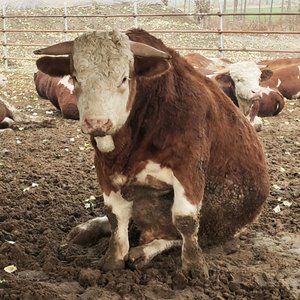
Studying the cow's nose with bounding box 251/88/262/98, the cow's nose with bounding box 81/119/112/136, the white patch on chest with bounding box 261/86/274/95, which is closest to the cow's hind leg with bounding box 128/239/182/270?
the cow's nose with bounding box 81/119/112/136

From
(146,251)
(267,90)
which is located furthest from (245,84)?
(146,251)

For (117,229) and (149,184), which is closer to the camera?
(149,184)

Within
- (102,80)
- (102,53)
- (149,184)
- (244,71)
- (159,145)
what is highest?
(102,53)

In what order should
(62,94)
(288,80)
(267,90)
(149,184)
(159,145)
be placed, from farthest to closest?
1. (288,80)
2. (267,90)
3. (62,94)
4. (149,184)
5. (159,145)

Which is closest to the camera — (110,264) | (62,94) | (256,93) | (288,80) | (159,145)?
(159,145)

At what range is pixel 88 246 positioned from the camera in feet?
12.5

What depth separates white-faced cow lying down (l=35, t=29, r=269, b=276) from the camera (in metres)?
2.76

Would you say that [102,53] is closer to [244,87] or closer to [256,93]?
[256,93]

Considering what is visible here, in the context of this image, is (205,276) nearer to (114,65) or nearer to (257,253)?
(257,253)

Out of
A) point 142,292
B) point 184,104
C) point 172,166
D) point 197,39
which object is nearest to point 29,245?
point 142,292

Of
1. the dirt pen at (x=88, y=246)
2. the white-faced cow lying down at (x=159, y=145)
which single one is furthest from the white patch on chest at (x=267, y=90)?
the white-faced cow lying down at (x=159, y=145)

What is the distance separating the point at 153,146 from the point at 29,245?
1.33 m

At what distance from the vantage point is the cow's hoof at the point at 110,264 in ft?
10.8

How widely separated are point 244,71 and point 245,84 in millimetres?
320
